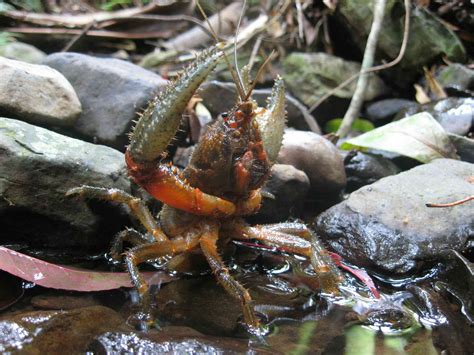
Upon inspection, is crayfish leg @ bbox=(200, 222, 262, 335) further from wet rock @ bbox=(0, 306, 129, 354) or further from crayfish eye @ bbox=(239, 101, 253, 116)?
crayfish eye @ bbox=(239, 101, 253, 116)

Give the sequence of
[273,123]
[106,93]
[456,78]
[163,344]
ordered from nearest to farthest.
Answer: [163,344] → [273,123] → [106,93] → [456,78]

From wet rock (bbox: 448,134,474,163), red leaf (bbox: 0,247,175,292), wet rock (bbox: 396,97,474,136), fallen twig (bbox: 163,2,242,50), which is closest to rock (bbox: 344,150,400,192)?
wet rock (bbox: 448,134,474,163)

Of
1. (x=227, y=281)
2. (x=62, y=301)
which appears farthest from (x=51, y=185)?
(x=227, y=281)

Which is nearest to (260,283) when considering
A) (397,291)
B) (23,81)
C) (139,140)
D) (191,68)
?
(397,291)

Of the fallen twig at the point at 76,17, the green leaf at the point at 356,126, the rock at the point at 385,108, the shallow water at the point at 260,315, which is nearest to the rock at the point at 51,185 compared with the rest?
the shallow water at the point at 260,315

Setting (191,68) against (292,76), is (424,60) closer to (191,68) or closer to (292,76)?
(292,76)

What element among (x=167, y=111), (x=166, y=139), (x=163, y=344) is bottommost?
(x=163, y=344)

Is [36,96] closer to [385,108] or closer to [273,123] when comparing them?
[273,123]
